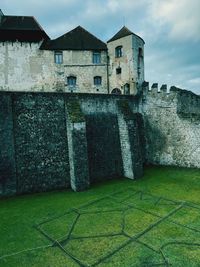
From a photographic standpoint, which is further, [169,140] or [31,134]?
[169,140]

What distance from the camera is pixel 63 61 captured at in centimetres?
2997

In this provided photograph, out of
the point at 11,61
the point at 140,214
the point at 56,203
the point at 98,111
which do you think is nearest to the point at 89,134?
the point at 98,111

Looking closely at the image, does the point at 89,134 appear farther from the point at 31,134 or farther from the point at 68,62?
the point at 68,62

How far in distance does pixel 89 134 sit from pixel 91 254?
989 cm

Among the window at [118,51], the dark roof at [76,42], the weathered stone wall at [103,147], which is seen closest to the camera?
the weathered stone wall at [103,147]

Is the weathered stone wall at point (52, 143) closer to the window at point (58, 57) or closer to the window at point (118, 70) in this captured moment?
the window at point (118, 70)

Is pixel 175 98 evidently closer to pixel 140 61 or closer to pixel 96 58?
pixel 140 61

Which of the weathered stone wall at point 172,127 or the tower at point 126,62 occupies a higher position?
the tower at point 126,62

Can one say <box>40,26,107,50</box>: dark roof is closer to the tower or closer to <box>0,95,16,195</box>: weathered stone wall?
the tower

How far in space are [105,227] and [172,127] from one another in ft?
39.4

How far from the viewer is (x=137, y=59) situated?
93.4 ft

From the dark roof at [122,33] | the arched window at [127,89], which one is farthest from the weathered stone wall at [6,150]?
the dark roof at [122,33]

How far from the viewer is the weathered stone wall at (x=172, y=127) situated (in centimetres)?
1881

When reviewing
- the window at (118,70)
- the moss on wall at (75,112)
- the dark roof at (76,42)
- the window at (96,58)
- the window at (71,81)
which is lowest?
the moss on wall at (75,112)
